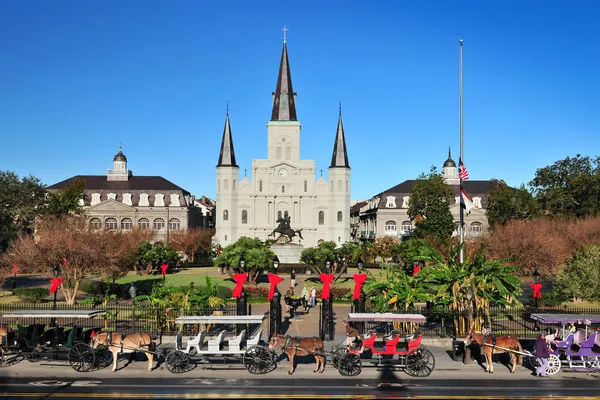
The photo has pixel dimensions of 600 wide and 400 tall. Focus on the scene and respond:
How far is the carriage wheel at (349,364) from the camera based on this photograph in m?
17.2

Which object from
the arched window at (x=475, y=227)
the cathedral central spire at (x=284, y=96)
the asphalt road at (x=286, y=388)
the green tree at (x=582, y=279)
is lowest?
the asphalt road at (x=286, y=388)

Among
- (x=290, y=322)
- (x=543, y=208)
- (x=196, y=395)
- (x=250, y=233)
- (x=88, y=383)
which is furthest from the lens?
(x=250, y=233)

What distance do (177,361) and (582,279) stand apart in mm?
23188

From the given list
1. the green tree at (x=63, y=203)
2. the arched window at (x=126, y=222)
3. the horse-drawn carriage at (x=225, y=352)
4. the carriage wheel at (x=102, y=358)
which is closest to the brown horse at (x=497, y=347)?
the horse-drawn carriage at (x=225, y=352)

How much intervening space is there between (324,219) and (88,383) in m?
79.7

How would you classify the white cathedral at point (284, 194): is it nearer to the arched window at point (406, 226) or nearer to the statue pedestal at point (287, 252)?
the arched window at point (406, 226)

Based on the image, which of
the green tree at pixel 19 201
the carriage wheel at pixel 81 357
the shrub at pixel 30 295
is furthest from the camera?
the green tree at pixel 19 201

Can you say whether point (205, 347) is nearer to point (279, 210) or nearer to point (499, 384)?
point (499, 384)

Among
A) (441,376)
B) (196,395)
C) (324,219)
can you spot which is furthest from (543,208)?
(196,395)

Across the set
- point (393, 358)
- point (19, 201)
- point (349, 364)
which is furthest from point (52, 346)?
point (19, 201)

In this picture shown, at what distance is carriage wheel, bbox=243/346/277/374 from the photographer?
17.3 meters

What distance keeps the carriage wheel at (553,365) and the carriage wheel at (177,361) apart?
35.3 feet

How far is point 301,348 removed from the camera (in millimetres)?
17703

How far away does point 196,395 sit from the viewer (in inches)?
592
